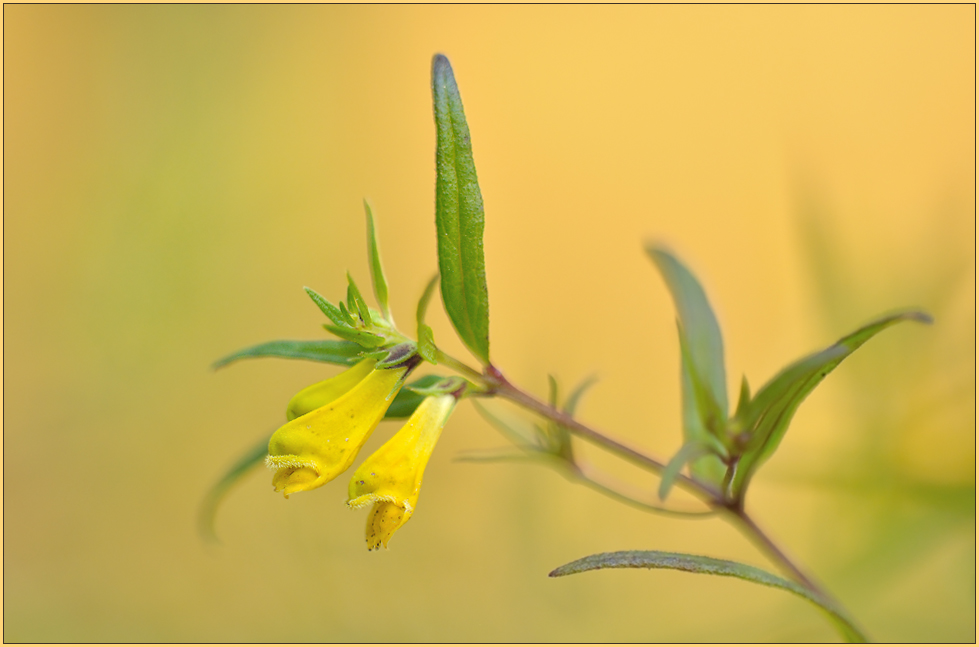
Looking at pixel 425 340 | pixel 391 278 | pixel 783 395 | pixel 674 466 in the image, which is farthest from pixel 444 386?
pixel 391 278

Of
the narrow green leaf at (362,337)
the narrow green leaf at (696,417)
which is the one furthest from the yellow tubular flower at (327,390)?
the narrow green leaf at (696,417)

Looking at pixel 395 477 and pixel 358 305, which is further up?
pixel 358 305

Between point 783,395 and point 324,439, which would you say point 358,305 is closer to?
point 324,439

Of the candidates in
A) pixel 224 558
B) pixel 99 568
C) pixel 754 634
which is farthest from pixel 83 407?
pixel 754 634

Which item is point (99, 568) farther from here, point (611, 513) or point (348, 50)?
point (348, 50)

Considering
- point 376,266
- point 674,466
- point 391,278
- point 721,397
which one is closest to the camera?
point 674,466

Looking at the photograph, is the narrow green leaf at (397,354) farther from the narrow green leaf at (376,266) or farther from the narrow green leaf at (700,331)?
the narrow green leaf at (700,331)
